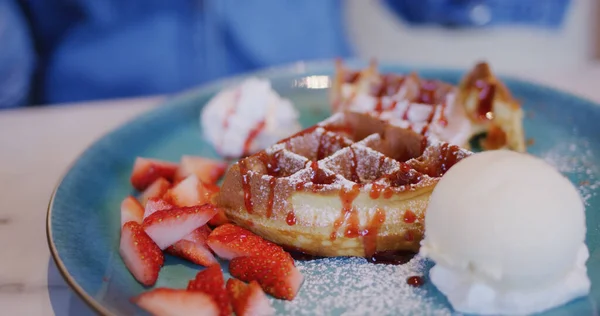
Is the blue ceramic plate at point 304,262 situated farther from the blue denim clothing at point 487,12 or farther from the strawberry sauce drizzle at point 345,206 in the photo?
the blue denim clothing at point 487,12

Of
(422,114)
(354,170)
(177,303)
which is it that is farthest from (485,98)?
(177,303)

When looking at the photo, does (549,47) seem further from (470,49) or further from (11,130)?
(11,130)

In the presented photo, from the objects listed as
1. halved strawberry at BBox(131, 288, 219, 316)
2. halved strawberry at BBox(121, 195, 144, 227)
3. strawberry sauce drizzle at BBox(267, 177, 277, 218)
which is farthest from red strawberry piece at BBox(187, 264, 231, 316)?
halved strawberry at BBox(121, 195, 144, 227)

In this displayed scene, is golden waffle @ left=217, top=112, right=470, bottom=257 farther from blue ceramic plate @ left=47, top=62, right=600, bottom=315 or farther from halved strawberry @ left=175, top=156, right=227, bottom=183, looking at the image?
halved strawberry @ left=175, top=156, right=227, bottom=183

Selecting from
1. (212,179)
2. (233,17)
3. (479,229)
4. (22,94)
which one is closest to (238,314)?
(479,229)

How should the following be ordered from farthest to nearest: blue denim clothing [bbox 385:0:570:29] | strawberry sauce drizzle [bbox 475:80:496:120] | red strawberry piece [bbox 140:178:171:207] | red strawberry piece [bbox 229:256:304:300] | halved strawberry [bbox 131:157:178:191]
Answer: blue denim clothing [bbox 385:0:570:29] → strawberry sauce drizzle [bbox 475:80:496:120] → halved strawberry [bbox 131:157:178:191] → red strawberry piece [bbox 140:178:171:207] → red strawberry piece [bbox 229:256:304:300]

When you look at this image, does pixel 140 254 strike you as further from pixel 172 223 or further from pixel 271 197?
pixel 271 197
